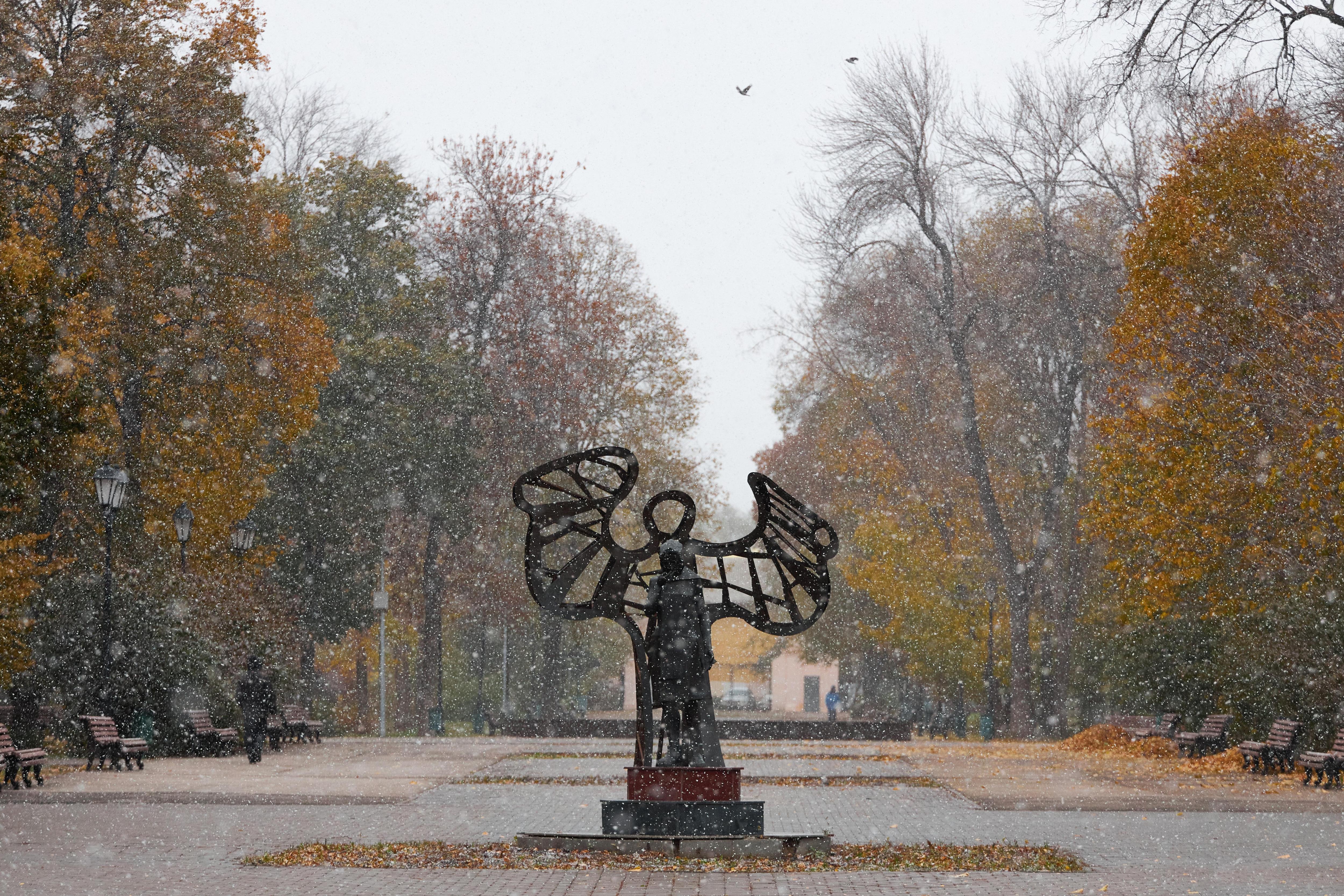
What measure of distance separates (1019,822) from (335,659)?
41554 mm

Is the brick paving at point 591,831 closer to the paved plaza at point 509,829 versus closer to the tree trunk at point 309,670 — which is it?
the paved plaza at point 509,829

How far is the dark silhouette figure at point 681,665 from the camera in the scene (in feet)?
41.1

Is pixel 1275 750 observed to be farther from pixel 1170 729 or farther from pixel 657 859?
pixel 657 859

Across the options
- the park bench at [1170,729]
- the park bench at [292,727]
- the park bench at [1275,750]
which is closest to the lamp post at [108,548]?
the park bench at [292,727]

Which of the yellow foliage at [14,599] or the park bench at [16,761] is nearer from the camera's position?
the park bench at [16,761]

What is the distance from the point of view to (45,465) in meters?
17.9

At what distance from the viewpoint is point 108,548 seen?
72.7ft

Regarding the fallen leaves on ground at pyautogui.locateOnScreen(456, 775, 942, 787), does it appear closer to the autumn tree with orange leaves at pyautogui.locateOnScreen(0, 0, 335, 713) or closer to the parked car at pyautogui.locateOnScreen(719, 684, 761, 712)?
the autumn tree with orange leaves at pyautogui.locateOnScreen(0, 0, 335, 713)

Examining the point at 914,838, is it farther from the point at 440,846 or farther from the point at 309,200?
the point at 309,200

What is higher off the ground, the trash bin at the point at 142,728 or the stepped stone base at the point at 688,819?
the trash bin at the point at 142,728

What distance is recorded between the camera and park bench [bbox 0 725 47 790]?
55.7 ft

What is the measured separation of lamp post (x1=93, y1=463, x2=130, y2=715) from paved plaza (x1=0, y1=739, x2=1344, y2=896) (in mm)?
1586

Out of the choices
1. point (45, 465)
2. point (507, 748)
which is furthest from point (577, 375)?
point (45, 465)

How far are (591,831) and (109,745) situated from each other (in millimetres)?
9634
